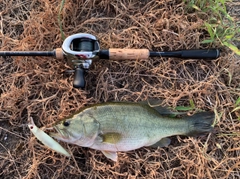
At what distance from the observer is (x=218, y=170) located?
322 cm

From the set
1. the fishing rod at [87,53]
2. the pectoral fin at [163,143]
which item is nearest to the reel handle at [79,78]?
the fishing rod at [87,53]

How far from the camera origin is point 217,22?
3434mm

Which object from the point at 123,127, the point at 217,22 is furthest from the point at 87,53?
the point at 217,22

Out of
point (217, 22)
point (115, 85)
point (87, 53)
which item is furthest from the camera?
point (217, 22)

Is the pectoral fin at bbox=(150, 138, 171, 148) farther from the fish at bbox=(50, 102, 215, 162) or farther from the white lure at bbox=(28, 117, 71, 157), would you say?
the white lure at bbox=(28, 117, 71, 157)

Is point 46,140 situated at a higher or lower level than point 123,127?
lower

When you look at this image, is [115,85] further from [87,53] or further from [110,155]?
[110,155]

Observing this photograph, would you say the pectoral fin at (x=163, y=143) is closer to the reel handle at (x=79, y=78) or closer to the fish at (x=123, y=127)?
the fish at (x=123, y=127)

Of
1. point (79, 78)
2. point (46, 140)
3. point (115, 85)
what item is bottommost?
point (46, 140)

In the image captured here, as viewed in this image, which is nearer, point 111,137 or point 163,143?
point 111,137

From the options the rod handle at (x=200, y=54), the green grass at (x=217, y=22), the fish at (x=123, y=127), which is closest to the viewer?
the fish at (x=123, y=127)

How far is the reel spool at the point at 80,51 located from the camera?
2.96 metres

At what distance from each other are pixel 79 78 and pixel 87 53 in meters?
0.24

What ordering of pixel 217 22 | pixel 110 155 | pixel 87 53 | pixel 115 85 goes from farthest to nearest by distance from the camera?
pixel 217 22
pixel 115 85
pixel 110 155
pixel 87 53
